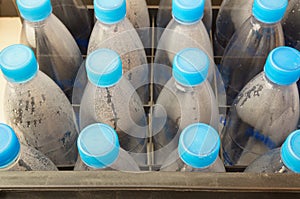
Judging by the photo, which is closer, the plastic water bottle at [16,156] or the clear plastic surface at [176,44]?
the plastic water bottle at [16,156]

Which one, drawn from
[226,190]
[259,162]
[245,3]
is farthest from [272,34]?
[226,190]

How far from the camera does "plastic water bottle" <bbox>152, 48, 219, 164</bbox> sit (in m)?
0.57

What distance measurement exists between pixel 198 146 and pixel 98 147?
123 mm

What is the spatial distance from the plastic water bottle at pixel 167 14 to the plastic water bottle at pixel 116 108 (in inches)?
7.9

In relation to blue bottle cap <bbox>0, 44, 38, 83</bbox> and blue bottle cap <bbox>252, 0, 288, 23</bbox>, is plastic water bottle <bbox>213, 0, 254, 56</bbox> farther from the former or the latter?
blue bottle cap <bbox>0, 44, 38, 83</bbox>

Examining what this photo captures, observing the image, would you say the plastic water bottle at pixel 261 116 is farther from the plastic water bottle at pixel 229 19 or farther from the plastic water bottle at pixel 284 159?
the plastic water bottle at pixel 229 19

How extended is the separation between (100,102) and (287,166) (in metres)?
0.28

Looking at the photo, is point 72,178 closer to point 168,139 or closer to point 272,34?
point 168,139

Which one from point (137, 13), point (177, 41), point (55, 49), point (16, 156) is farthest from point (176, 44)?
point (16, 156)

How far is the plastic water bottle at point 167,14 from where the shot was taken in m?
0.76

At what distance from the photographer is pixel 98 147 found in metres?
0.49

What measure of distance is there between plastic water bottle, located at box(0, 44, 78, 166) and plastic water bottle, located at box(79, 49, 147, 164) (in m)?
0.04

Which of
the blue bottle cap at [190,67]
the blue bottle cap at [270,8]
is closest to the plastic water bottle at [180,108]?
the blue bottle cap at [190,67]

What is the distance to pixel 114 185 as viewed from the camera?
464 millimetres
